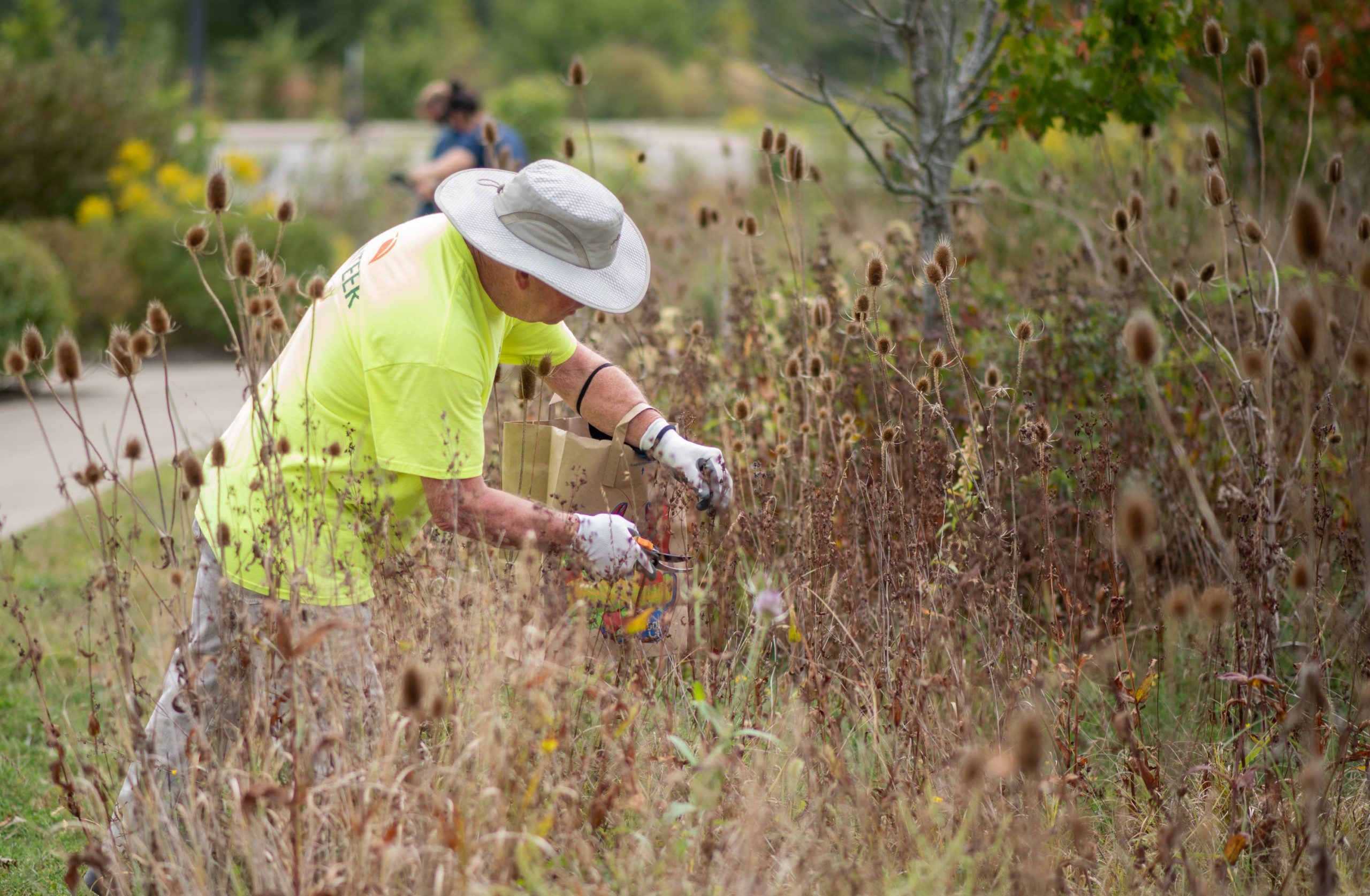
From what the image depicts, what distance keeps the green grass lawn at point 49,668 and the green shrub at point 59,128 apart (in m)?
5.85

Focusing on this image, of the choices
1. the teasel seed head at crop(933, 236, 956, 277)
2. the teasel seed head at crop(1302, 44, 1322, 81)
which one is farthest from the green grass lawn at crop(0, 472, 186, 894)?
the teasel seed head at crop(1302, 44, 1322, 81)

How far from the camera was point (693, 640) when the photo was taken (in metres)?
3.41

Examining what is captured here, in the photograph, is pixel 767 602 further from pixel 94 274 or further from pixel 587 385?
pixel 94 274

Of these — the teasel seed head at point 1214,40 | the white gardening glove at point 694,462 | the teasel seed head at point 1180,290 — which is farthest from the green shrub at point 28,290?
the teasel seed head at point 1214,40

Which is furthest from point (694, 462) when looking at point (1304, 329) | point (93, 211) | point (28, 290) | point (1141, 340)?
point (93, 211)

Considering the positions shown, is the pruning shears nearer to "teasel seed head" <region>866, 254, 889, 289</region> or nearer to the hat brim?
the hat brim

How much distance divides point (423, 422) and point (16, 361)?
831 mm

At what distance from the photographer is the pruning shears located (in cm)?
289

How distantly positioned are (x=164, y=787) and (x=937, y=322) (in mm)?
3200

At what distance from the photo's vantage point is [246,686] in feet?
9.04

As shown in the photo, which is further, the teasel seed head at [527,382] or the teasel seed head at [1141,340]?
the teasel seed head at [527,382]

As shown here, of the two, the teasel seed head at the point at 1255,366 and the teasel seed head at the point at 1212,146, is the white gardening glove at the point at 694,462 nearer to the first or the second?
the teasel seed head at the point at 1255,366

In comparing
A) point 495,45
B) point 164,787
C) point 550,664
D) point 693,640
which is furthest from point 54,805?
point 495,45

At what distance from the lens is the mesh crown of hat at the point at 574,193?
284 centimetres
